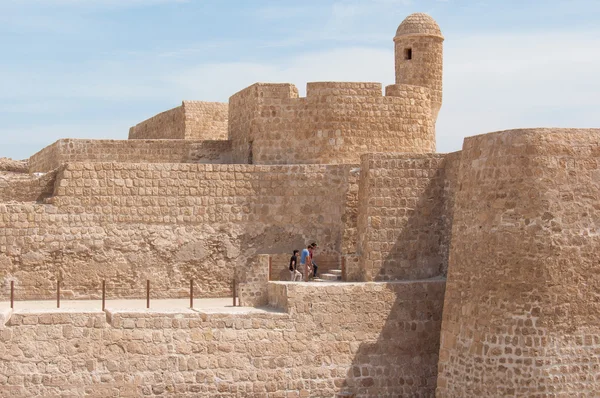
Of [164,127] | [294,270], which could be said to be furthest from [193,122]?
[294,270]

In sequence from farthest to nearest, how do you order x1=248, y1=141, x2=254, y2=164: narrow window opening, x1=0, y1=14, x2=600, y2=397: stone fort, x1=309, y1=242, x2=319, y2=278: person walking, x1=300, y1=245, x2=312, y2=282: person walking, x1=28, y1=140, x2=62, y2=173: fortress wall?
x1=28, y1=140, x2=62, y2=173: fortress wall < x1=248, y1=141, x2=254, y2=164: narrow window opening < x1=309, y1=242, x2=319, y2=278: person walking < x1=300, y1=245, x2=312, y2=282: person walking < x1=0, y1=14, x2=600, y2=397: stone fort

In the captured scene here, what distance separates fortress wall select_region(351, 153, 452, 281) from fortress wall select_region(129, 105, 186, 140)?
7.96 meters

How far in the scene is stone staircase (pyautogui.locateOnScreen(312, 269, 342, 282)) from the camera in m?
18.1

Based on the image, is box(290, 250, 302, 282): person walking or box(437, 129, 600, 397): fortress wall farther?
box(290, 250, 302, 282): person walking

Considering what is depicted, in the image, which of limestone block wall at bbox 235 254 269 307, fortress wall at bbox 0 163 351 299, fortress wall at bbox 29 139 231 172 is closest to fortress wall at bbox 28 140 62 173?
fortress wall at bbox 29 139 231 172

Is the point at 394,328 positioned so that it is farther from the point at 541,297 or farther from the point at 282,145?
the point at 282,145

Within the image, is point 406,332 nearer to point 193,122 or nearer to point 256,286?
point 256,286

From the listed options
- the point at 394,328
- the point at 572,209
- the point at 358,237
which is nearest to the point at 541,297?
the point at 572,209

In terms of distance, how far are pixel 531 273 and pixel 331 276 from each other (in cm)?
420

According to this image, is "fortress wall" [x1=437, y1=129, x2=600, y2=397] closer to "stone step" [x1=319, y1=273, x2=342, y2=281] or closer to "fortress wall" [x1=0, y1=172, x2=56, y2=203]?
"stone step" [x1=319, y1=273, x2=342, y2=281]

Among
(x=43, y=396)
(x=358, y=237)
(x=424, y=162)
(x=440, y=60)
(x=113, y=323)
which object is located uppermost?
(x=440, y=60)

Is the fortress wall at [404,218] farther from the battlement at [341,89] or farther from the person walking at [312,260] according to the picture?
the battlement at [341,89]

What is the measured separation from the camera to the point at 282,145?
19859 mm

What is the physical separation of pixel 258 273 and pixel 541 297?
5.00m
